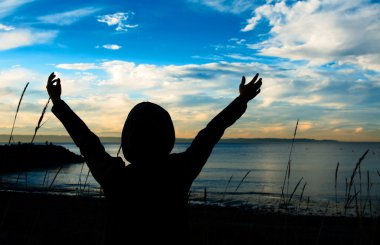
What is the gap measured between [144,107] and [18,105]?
2283mm

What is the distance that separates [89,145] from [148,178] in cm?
45

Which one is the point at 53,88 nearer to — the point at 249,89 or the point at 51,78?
the point at 51,78

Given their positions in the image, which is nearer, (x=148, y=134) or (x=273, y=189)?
(x=148, y=134)

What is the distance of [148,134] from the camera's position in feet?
7.07

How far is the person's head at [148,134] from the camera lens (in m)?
2.16

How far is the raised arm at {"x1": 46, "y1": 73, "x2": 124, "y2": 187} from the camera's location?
2.20 metres

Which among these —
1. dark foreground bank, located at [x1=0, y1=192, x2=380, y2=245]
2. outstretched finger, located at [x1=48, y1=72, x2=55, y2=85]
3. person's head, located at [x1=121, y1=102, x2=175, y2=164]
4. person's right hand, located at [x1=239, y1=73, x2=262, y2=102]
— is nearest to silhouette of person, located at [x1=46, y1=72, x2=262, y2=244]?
person's head, located at [x1=121, y1=102, x2=175, y2=164]

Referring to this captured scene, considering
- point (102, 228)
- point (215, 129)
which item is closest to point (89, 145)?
point (215, 129)

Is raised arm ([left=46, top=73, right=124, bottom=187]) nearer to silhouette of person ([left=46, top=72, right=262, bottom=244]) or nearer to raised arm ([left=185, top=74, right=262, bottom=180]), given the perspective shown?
silhouette of person ([left=46, top=72, right=262, bottom=244])

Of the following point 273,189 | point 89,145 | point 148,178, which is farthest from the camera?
point 273,189

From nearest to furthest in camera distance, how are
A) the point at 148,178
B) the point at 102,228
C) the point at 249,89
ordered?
the point at 148,178, the point at 249,89, the point at 102,228

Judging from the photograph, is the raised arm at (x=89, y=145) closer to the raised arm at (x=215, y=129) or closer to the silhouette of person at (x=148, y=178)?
the silhouette of person at (x=148, y=178)

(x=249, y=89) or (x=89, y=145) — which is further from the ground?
(x=249, y=89)

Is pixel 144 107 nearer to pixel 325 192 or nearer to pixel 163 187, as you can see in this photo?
pixel 163 187
